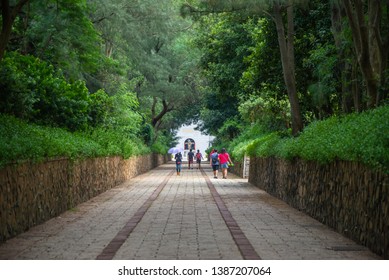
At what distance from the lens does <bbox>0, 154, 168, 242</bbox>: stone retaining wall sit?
33.7ft

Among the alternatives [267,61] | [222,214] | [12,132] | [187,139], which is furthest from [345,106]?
[187,139]

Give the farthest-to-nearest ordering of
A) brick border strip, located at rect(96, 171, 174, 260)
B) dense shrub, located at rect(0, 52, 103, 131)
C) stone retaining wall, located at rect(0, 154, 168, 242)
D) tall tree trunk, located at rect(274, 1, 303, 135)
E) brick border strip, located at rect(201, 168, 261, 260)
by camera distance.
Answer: tall tree trunk, located at rect(274, 1, 303, 135) < dense shrub, located at rect(0, 52, 103, 131) < stone retaining wall, located at rect(0, 154, 168, 242) < brick border strip, located at rect(96, 171, 174, 260) < brick border strip, located at rect(201, 168, 261, 260)

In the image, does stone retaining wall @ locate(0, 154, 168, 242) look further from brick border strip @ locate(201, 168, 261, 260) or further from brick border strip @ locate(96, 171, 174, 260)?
brick border strip @ locate(201, 168, 261, 260)

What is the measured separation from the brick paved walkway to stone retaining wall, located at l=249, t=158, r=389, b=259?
0.67 ft

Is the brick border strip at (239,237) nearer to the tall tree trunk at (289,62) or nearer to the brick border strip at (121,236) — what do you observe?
the brick border strip at (121,236)

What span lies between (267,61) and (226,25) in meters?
8.26

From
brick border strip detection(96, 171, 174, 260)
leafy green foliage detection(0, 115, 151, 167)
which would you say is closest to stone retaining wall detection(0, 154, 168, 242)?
leafy green foliage detection(0, 115, 151, 167)

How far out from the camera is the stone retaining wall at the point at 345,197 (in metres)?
8.48

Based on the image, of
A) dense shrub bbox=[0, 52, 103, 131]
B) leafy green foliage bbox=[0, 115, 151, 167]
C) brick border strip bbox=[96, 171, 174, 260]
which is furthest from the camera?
dense shrub bbox=[0, 52, 103, 131]

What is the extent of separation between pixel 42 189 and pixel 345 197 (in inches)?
226

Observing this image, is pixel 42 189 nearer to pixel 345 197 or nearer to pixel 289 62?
pixel 345 197

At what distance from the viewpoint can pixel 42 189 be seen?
1286cm

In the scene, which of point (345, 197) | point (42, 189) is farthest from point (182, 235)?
point (42, 189)
